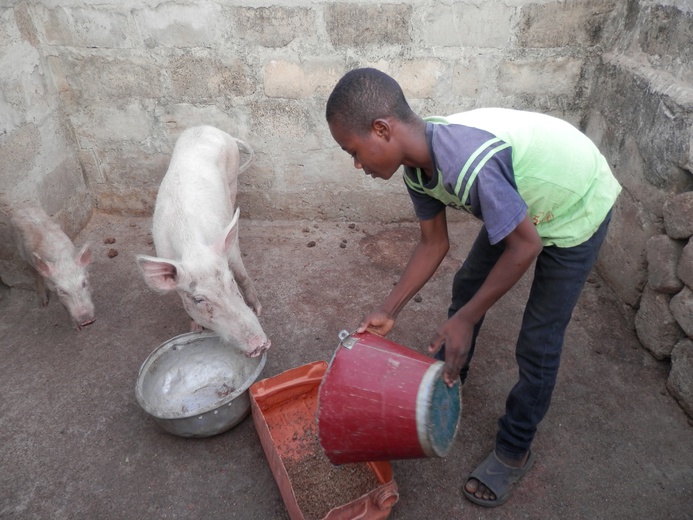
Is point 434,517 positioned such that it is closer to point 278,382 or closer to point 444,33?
point 278,382

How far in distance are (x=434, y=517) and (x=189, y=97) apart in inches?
142

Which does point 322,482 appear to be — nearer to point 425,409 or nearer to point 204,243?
point 425,409

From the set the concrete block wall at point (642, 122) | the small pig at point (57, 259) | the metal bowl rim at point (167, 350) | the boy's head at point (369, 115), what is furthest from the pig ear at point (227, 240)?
the concrete block wall at point (642, 122)

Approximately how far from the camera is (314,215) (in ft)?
15.2

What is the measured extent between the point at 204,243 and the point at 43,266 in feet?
4.33

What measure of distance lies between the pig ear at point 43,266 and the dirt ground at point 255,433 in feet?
1.31

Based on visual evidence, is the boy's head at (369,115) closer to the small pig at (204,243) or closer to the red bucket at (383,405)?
the red bucket at (383,405)

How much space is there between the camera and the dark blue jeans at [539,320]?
6.43 feet

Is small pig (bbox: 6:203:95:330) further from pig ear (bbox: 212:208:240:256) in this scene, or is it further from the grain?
the grain

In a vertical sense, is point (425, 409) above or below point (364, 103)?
below

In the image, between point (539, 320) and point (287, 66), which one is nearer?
point (539, 320)

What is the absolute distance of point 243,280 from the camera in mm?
3494

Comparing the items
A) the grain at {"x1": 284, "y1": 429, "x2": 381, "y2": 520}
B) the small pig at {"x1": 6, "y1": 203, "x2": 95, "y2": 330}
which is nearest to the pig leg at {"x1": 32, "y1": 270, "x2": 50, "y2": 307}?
the small pig at {"x1": 6, "y1": 203, "x2": 95, "y2": 330}

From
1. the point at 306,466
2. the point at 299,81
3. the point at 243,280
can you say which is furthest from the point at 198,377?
the point at 299,81
